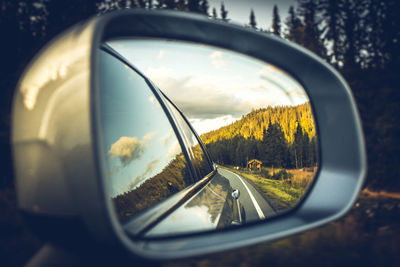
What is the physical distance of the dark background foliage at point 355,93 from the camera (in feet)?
8.77

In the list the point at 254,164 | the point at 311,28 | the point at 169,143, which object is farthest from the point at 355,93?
the point at 311,28

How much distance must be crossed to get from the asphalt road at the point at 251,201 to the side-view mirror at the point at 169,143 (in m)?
0.01

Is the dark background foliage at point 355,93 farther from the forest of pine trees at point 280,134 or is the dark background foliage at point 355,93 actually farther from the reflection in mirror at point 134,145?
the forest of pine trees at point 280,134

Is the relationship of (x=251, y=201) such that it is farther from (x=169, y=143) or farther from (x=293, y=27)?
(x=293, y=27)

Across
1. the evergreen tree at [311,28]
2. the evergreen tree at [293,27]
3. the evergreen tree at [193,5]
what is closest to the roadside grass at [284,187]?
the evergreen tree at [193,5]

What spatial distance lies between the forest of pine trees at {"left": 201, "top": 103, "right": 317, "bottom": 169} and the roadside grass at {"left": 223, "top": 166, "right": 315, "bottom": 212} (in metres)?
0.10

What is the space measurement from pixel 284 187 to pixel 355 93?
632 inches

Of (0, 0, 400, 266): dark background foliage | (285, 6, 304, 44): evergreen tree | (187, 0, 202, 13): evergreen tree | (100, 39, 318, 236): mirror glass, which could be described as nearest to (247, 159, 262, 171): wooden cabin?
(100, 39, 318, 236): mirror glass

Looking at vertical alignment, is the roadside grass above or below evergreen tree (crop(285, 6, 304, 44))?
below

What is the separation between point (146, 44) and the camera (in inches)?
67.6

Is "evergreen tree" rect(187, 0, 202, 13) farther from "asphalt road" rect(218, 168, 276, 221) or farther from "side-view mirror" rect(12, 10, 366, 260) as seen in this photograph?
"asphalt road" rect(218, 168, 276, 221)

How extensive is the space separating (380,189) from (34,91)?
50.2 feet

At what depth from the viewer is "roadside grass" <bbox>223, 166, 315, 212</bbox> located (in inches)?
83.6

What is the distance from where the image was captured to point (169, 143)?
94.7 inches
